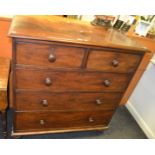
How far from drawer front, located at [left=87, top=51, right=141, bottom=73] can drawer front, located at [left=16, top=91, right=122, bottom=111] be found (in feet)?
0.85

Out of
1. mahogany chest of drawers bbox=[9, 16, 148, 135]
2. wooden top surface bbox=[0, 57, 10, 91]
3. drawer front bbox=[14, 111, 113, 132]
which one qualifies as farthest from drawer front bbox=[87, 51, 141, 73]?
wooden top surface bbox=[0, 57, 10, 91]

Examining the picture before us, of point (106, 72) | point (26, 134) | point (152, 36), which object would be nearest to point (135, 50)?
point (106, 72)

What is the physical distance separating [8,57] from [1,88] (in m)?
0.44

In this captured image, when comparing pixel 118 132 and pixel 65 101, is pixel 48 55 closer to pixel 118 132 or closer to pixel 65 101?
pixel 65 101

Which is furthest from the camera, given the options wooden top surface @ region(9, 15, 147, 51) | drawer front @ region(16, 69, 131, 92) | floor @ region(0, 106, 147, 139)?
floor @ region(0, 106, 147, 139)

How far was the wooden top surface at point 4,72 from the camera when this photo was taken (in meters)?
1.12

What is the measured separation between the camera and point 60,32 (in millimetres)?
1071

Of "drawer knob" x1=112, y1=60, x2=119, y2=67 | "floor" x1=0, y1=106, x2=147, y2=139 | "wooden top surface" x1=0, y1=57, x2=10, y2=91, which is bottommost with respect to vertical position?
"floor" x1=0, y1=106, x2=147, y2=139

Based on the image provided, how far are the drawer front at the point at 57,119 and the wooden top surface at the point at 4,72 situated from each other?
0.91 feet

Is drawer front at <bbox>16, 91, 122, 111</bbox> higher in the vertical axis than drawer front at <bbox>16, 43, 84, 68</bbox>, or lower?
lower

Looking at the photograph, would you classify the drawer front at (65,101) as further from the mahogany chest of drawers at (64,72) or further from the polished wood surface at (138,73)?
the polished wood surface at (138,73)

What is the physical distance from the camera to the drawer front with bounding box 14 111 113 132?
134 centimetres

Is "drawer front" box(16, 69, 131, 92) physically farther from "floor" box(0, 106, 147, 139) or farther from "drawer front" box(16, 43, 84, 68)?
"floor" box(0, 106, 147, 139)
